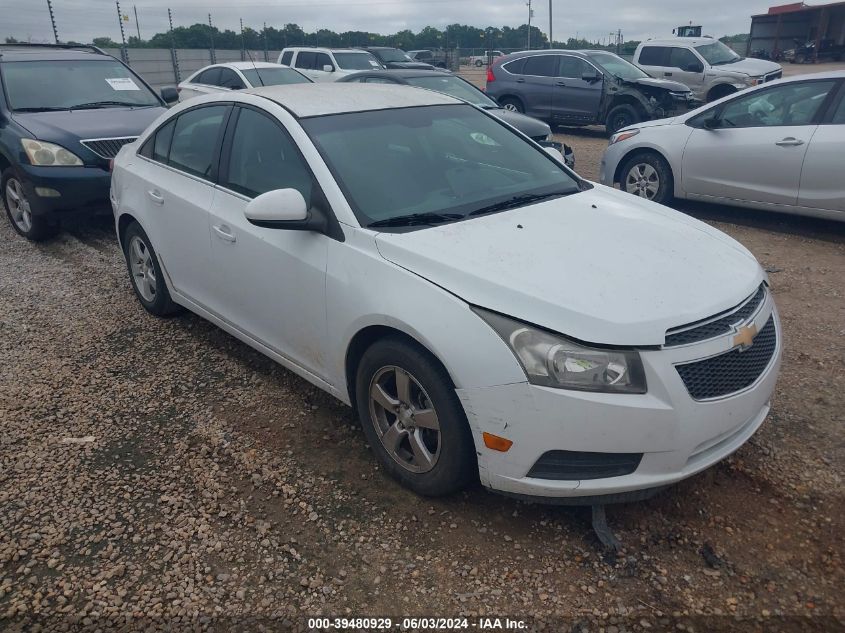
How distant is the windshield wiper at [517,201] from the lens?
333 centimetres

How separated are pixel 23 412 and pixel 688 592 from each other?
11.5 ft

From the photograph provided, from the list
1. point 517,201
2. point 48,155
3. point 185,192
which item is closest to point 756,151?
point 517,201

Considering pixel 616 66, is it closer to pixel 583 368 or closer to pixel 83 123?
pixel 83 123

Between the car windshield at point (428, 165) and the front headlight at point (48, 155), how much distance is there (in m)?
4.12

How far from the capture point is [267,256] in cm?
351

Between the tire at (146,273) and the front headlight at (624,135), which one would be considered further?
the front headlight at (624,135)

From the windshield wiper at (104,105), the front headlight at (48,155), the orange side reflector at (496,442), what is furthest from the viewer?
the windshield wiper at (104,105)

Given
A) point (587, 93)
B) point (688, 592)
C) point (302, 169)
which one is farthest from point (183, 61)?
point (688, 592)

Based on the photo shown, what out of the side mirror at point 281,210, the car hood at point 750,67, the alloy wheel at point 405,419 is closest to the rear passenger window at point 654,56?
the car hood at point 750,67

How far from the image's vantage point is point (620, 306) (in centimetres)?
255

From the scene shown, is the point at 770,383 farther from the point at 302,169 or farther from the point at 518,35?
the point at 518,35

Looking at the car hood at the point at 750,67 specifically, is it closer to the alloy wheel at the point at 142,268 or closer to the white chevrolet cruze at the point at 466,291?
the white chevrolet cruze at the point at 466,291

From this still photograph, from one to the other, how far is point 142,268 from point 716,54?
49.8 feet

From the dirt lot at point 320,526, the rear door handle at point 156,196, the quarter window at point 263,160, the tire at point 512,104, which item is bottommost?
the dirt lot at point 320,526
